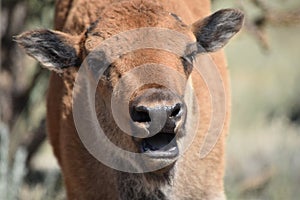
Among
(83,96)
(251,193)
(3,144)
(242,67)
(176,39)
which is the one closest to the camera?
(176,39)

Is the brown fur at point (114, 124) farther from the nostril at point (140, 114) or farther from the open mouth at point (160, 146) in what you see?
the nostril at point (140, 114)

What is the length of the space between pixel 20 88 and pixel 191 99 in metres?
4.75

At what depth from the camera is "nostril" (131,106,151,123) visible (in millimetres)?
5141

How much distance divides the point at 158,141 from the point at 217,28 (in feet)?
3.62

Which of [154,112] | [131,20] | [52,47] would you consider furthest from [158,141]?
[52,47]

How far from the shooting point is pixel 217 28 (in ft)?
19.9

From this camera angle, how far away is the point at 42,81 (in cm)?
1066

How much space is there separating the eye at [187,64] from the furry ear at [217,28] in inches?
9.4

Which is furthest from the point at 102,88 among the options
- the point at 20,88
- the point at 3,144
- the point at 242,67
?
the point at 242,67

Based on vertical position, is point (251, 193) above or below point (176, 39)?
below

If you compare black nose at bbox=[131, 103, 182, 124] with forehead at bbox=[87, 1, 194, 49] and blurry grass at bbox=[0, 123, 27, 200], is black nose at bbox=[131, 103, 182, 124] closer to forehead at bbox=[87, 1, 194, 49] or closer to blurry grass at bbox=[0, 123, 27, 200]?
forehead at bbox=[87, 1, 194, 49]

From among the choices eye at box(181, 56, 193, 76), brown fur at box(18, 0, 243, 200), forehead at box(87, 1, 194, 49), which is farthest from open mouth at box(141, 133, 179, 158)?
forehead at box(87, 1, 194, 49)

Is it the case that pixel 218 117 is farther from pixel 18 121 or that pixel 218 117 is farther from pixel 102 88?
pixel 18 121

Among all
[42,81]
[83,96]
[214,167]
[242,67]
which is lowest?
[242,67]
